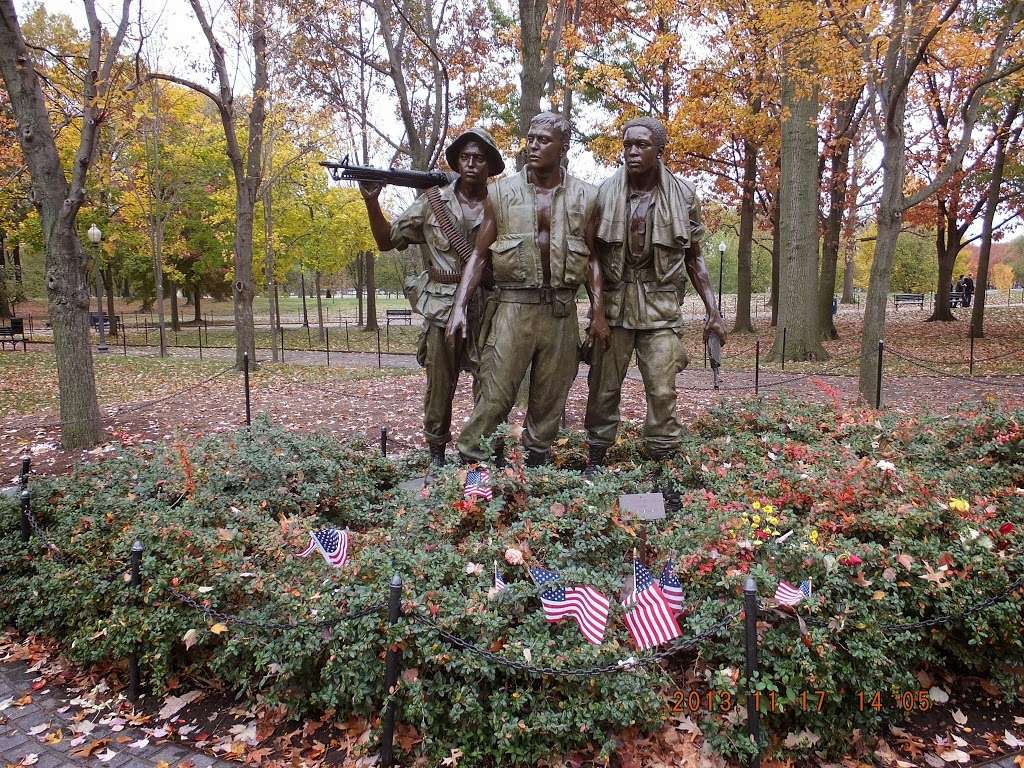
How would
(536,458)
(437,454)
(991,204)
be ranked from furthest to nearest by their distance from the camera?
(991,204), (437,454), (536,458)

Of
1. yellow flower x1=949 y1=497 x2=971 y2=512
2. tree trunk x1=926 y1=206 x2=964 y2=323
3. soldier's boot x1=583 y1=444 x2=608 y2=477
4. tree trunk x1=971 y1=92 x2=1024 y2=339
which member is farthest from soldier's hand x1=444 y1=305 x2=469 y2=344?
tree trunk x1=926 y1=206 x2=964 y2=323

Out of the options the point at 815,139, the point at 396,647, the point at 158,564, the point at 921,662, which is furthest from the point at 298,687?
the point at 815,139

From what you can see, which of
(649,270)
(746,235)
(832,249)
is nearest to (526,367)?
(649,270)

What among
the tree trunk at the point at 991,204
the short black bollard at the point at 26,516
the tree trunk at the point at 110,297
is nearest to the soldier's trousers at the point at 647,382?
the short black bollard at the point at 26,516

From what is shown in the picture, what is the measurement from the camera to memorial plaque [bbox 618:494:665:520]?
4.23 m

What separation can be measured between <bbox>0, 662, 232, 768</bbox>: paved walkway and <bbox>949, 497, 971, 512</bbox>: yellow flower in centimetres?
398

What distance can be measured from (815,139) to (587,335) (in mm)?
11378

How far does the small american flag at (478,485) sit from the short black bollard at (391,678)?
1.38m

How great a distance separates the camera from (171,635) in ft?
12.0

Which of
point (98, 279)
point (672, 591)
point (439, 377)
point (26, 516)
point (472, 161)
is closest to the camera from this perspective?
point (672, 591)

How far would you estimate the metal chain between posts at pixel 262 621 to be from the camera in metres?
3.26

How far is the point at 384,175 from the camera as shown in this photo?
535 centimetres

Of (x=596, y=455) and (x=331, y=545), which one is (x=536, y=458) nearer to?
(x=596, y=455)

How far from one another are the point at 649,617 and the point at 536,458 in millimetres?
2234
